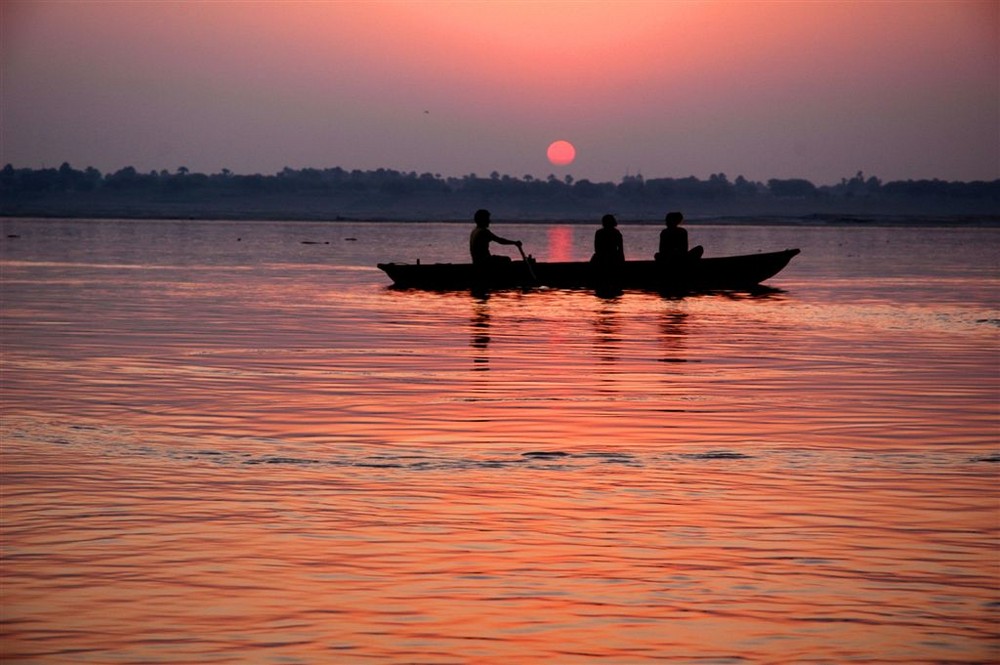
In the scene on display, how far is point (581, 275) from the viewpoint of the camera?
3734 cm

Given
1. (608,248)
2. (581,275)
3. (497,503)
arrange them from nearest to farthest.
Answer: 1. (497,503)
2. (608,248)
3. (581,275)

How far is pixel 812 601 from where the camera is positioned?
8.08 m

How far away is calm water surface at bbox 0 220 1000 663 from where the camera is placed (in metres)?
7.54

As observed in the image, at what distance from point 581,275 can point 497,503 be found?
26.9 metres

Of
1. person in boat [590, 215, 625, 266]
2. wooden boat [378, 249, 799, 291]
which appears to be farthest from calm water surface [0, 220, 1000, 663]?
wooden boat [378, 249, 799, 291]

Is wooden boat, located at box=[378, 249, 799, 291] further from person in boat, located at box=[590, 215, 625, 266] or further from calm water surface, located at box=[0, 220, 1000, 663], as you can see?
calm water surface, located at box=[0, 220, 1000, 663]

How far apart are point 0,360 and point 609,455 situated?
1092cm

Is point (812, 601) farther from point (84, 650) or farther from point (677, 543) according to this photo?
point (84, 650)

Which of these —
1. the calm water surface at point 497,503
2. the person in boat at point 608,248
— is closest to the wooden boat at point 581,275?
the person in boat at point 608,248

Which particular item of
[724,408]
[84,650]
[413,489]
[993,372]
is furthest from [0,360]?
[84,650]

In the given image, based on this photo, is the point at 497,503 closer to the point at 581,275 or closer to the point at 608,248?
the point at 608,248

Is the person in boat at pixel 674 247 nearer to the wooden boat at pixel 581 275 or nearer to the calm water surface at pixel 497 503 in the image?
the wooden boat at pixel 581 275

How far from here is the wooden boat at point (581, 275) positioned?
3691 centimetres

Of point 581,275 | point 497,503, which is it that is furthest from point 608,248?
point 497,503
